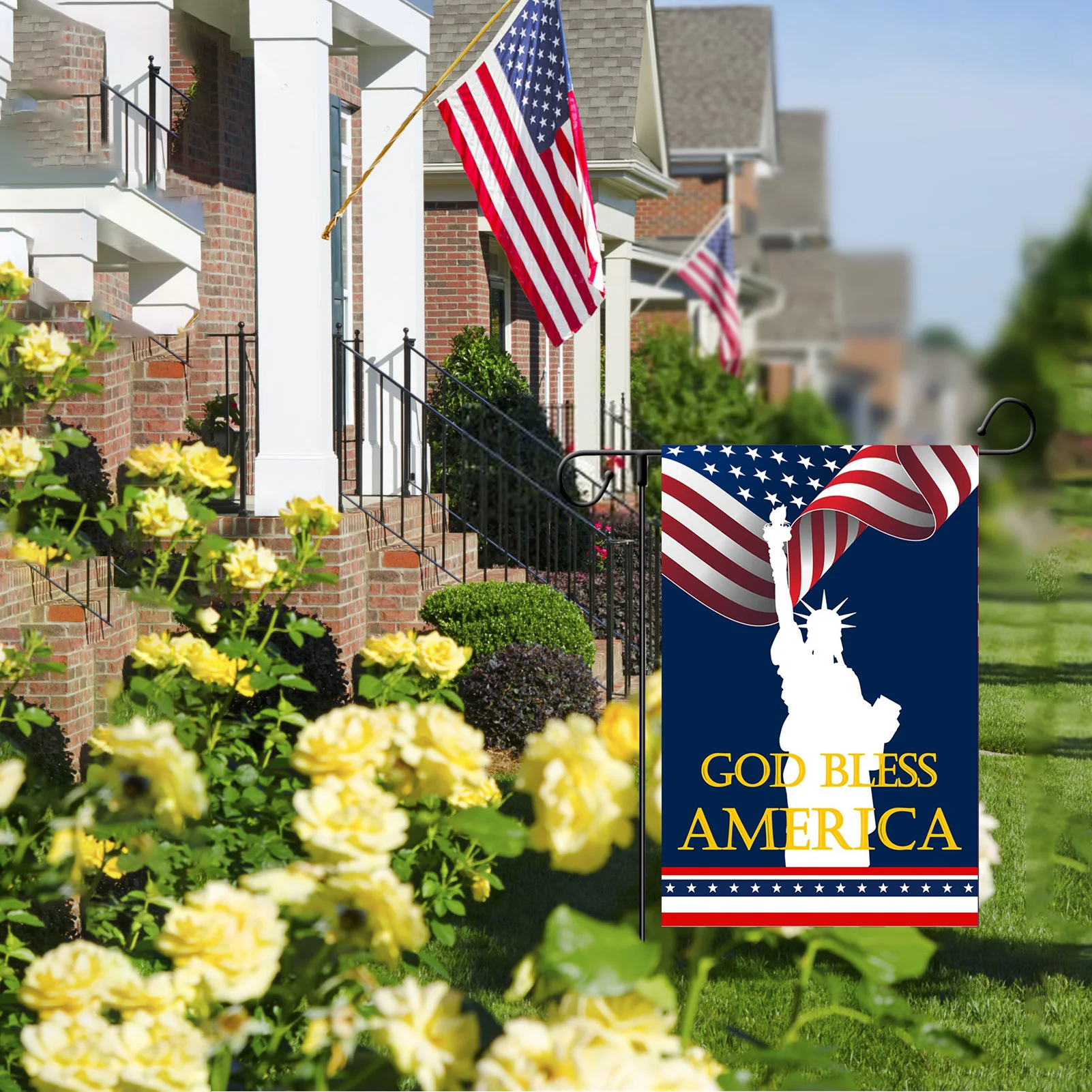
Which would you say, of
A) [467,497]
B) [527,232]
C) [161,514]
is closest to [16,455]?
[161,514]

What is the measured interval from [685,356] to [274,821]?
19198mm

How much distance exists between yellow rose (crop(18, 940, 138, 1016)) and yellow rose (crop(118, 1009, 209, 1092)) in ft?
0.37

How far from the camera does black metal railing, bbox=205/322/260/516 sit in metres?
8.48

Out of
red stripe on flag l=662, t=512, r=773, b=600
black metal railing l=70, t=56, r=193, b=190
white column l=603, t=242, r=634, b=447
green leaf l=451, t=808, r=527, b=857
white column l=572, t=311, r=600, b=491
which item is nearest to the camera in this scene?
green leaf l=451, t=808, r=527, b=857

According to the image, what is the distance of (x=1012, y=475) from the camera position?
6.16 feet

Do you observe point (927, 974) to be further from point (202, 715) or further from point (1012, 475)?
point (1012, 475)

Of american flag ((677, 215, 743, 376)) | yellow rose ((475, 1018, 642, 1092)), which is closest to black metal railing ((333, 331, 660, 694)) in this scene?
yellow rose ((475, 1018, 642, 1092))

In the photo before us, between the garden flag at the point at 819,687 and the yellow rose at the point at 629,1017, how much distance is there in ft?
6.54

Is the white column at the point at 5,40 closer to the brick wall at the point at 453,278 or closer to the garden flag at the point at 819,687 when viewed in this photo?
the garden flag at the point at 819,687

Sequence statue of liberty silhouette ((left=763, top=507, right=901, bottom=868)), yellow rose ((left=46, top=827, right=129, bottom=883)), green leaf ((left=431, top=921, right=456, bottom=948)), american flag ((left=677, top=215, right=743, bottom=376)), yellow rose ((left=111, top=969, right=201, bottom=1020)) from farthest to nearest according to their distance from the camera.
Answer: american flag ((left=677, top=215, right=743, bottom=376)), statue of liberty silhouette ((left=763, top=507, right=901, bottom=868)), green leaf ((left=431, top=921, right=456, bottom=948)), yellow rose ((left=46, top=827, right=129, bottom=883)), yellow rose ((left=111, top=969, right=201, bottom=1020))

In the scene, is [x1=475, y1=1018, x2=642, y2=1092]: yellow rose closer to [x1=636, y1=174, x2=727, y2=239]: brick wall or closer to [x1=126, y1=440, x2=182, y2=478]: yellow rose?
[x1=126, y1=440, x2=182, y2=478]: yellow rose

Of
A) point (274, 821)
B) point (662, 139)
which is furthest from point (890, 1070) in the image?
point (662, 139)

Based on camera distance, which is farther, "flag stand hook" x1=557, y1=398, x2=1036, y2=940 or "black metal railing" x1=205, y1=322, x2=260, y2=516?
"black metal railing" x1=205, y1=322, x2=260, y2=516

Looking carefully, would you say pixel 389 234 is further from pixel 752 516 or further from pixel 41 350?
pixel 752 516
